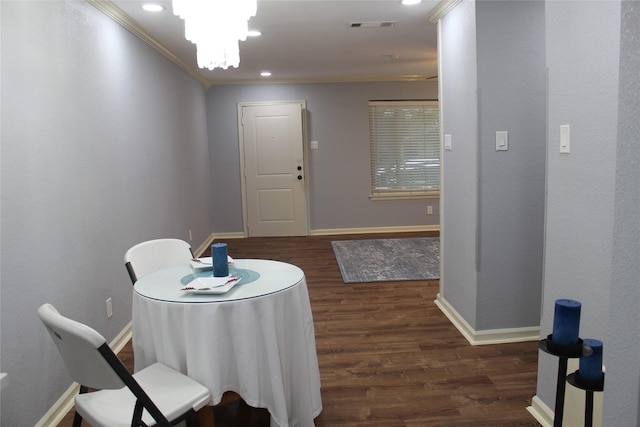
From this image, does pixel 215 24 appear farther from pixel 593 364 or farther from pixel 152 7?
pixel 593 364

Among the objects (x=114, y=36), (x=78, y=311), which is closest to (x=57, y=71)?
(x=114, y=36)

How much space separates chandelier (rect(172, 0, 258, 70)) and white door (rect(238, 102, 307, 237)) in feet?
16.0

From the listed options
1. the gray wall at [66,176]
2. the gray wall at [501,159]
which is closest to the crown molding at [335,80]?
the gray wall at [66,176]

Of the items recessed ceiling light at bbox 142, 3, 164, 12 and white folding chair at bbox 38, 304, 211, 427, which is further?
recessed ceiling light at bbox 142, 3, 164, 12

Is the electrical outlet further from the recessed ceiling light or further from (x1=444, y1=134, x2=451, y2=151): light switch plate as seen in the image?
(x1=444, y1=134, x2=451, y2=151): light switch plate

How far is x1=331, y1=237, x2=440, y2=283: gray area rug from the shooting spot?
4.87 m

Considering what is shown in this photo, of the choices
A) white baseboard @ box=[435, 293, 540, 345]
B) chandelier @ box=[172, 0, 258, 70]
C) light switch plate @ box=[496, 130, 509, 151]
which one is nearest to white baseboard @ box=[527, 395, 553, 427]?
white baseboard @ box=[435, 293, 540, 345]

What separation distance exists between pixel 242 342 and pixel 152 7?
268 cm

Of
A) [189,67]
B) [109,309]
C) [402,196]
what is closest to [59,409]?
[109,309]

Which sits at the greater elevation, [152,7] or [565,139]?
[152,7]

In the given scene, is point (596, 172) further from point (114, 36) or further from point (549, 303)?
point (114, 36)

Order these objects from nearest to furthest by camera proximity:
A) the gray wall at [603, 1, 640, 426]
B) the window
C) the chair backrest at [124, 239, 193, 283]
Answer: the gray wall at [603, 1, 640, 426] < the chair backrest at [124, 239, 193, 283] < the window

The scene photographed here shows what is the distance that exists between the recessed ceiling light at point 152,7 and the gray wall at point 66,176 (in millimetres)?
281

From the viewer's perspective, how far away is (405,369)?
9.34ft
